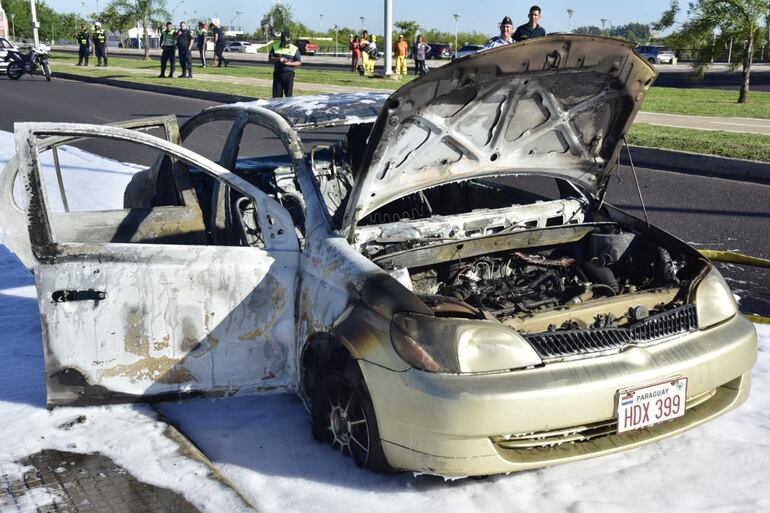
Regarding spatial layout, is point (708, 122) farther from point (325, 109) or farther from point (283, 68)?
point (325, 109)

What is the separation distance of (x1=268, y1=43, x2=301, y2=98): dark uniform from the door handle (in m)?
14.3

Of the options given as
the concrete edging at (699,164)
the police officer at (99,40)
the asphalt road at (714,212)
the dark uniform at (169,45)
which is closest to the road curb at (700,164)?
the concrete edging at (699,164)

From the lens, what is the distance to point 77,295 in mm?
4027

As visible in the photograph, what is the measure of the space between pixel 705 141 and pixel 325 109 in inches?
373

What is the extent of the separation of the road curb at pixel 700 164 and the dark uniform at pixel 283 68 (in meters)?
8.04

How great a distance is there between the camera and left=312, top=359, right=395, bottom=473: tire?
11.4 feet

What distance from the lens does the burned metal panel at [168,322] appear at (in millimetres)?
4023

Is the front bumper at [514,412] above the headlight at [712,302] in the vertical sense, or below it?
below

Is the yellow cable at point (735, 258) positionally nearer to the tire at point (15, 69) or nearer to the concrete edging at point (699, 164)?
the concrete edging at point (699, 164)

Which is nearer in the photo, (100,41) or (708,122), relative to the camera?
(708,122)

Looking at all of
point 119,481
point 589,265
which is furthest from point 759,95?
point 119,481

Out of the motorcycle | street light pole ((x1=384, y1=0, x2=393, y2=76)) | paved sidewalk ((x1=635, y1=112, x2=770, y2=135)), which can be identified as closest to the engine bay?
paved sidewalk ((x1=635, y1=112, x2=770, y2=135))

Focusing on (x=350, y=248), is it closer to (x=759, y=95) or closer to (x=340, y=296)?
(x=340, y=296)

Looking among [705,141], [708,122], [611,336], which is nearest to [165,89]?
[708,122]
